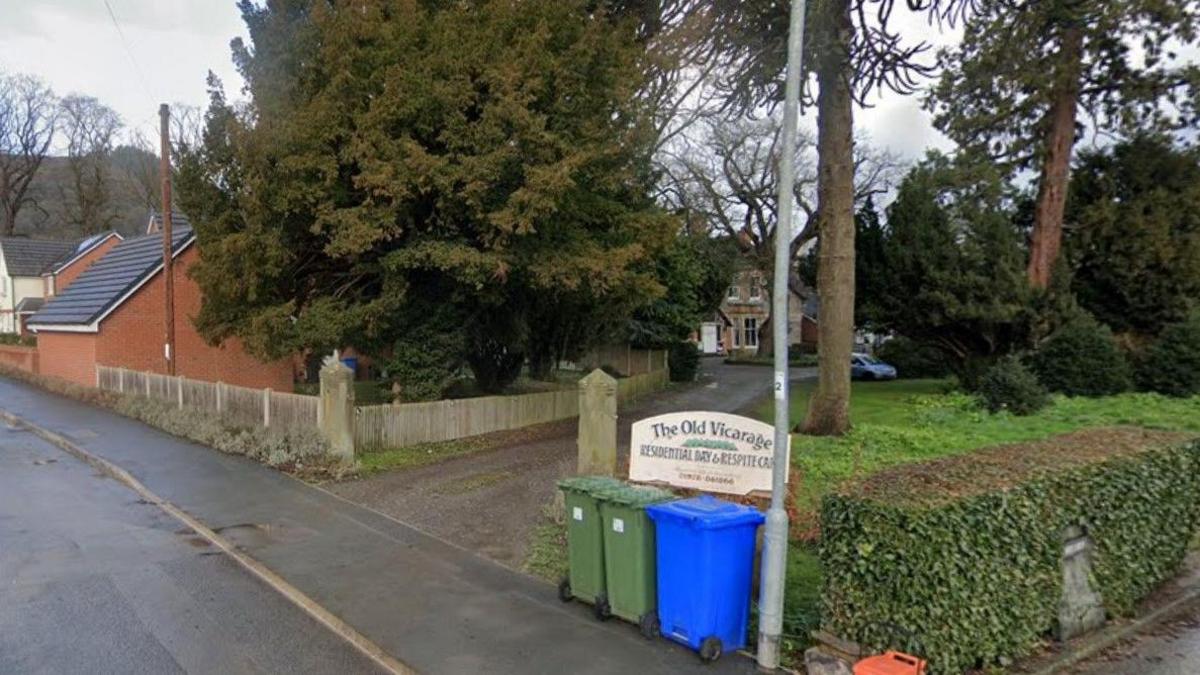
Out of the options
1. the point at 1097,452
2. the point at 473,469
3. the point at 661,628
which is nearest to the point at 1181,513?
the point at 1097,452

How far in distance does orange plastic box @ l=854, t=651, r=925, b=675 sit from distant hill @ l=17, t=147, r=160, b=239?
64208mm

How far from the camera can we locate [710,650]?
229 inches

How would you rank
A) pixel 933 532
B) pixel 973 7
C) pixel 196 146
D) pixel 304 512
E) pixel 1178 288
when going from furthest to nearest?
pixel 1178 288, pixel 196 146, pixel 973 7, pixel 304 512, pixel 933 532

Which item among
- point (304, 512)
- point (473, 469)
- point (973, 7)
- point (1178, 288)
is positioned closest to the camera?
point (304, 512)

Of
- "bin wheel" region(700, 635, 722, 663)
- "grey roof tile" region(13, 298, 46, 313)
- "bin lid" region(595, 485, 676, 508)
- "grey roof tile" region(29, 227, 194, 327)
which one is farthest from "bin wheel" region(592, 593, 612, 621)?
"grey roof tile" region(13, 298, 46, 313)

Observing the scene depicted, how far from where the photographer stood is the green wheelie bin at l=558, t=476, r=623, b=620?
21.8ft

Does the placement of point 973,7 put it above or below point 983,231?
above

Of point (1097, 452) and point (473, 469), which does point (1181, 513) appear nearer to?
point (1097, 452)

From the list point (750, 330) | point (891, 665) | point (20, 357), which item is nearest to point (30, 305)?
point (20, 357)

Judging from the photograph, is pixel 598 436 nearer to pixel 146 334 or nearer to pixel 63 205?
pixel 146 334

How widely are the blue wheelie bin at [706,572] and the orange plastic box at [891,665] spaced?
1078mm

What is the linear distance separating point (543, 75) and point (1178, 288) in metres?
21.2

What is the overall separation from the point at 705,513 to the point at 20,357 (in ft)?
115

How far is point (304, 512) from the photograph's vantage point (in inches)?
419
